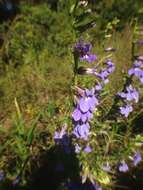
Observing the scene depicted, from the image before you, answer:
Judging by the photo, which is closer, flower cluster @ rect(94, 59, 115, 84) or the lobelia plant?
the lobelia plant

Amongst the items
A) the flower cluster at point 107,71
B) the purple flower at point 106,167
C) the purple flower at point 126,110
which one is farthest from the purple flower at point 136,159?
the flower cluster at point 107,71

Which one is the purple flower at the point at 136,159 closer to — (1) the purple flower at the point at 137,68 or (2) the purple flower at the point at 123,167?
(2) the purple flower at the point at 123,167

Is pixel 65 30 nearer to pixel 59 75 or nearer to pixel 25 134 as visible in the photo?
pixel 59 75

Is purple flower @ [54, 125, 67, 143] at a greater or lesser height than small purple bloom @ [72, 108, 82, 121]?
lesser

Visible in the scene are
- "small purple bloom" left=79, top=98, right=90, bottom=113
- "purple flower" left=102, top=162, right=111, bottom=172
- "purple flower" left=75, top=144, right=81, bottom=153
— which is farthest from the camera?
"purple flower" left=102, top=162, right=111, bottom=172

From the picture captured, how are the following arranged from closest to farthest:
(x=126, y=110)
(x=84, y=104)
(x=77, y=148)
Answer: (x=84, y=104) → (x=77, y=148) → (x=126, y=110)

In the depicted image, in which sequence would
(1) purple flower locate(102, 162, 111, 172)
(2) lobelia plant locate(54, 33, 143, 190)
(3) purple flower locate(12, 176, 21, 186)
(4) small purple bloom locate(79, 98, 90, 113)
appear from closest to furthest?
1. (4) small purple bloom locate(79, 98, 90, 113)
2. (2) lobelia plant locate(54, 33, 143, 190)
3. (1) purple flower locate(102, 162, 111, 172)
4. (3) purple flower locate(12, 176, 21, 186)

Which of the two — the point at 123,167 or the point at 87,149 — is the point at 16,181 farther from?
the point at 123,167


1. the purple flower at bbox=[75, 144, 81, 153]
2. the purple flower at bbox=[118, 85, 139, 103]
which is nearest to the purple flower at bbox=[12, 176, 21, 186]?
the purple flower at bbox=[75, 144, 81, 153]

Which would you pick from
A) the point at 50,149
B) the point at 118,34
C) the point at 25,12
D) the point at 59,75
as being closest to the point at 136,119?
the point at 50,149

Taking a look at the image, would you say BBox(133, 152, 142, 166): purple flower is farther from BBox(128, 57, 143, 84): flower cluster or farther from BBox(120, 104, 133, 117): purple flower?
BBox(128, 57, 143, 84): flower cluster

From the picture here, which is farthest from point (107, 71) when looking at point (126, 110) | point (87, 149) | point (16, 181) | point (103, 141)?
point (16, 181)

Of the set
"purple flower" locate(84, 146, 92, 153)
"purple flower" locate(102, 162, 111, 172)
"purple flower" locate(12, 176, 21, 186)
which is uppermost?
"purple flower" locate(84, 146, 92, 153)

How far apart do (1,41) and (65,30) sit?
78 centimetres
